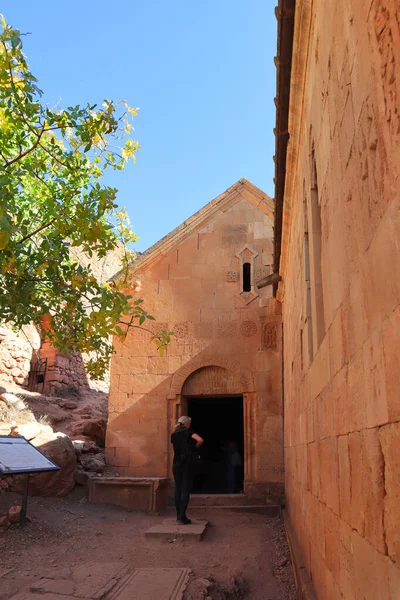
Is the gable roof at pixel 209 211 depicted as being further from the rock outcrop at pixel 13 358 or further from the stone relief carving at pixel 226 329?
the rock outcrop at pixel 13 358

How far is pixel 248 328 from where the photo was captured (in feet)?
35.6

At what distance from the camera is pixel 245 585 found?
5215mm

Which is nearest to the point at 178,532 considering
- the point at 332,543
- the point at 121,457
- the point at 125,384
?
the point at 121,457

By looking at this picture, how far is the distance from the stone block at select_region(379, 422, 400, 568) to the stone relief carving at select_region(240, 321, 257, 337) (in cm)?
914

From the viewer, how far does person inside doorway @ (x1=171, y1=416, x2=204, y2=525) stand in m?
7.87

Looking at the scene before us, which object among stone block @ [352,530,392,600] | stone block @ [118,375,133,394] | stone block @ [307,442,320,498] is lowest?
stone block @ [352,530,392,600]

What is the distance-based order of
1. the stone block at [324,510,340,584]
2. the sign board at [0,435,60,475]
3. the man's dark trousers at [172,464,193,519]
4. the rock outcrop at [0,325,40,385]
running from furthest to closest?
1. the rock outcrop at [0,325,40,385]
2. the man's dark trousers at [172,464,193,519]
3. the sign board at [0,435,60,475]
4. the stone block at [324,510,340,584]

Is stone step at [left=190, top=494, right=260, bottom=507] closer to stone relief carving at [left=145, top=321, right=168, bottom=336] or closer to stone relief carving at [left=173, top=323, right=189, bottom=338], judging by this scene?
stone relief carving at [left=173, top=323, right=189, bottom=338]

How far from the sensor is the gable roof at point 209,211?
1158cm

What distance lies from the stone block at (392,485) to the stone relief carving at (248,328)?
9.14 metres

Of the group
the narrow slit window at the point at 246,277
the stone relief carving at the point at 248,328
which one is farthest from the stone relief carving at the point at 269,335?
the narrow slit window at the point at 246,277

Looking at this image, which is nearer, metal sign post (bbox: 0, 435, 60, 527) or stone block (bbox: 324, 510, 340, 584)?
stone block (bbox: 324, 510, 340, 584)

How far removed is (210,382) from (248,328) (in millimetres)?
1432

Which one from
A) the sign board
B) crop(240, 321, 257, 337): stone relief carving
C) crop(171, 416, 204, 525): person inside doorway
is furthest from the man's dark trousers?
crop(240, 321, 257, 337): stone relief carving
